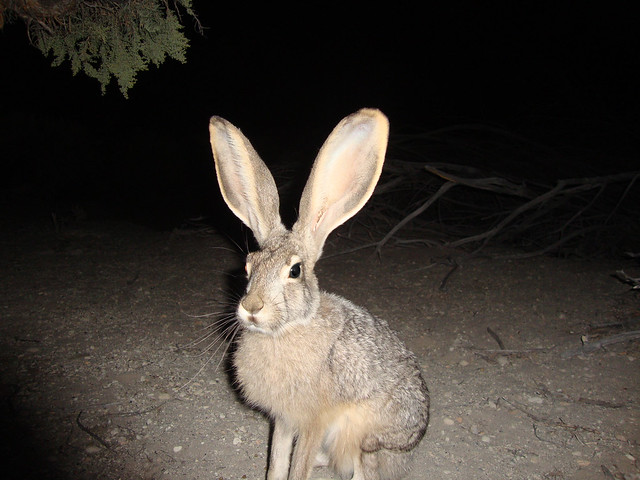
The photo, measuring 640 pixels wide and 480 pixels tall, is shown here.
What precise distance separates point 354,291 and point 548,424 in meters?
2.34

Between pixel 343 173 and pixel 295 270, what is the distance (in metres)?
0.62

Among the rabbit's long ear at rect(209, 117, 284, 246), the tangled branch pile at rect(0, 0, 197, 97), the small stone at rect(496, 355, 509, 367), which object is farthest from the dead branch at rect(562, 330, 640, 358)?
the tangled branch pile at rect(0, 0, 197, 97)

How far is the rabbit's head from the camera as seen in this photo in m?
2.59

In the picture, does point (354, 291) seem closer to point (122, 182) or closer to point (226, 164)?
point (226, 164)

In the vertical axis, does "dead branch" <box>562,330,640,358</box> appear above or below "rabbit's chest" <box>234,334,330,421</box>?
below

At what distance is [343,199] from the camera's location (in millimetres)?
2879

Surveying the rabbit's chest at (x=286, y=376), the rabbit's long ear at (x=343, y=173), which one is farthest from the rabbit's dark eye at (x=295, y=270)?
the rabbit's chest at (x=286, y=376)

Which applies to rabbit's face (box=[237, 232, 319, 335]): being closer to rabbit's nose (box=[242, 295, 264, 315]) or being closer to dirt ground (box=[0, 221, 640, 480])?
rabbit's nose (box=[242, 295, 264, 315])

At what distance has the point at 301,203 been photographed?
286cm

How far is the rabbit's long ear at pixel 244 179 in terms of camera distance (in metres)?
2.79

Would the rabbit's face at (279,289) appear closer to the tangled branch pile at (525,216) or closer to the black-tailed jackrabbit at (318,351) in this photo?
the black-tailed jackrabbit at (318,351)

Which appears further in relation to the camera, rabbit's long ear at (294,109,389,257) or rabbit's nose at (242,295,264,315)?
rabbit's long ear at (294,109,389,257)

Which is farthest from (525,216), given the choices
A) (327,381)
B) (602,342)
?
(327,381)

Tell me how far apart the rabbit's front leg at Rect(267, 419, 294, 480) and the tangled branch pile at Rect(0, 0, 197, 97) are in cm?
232
